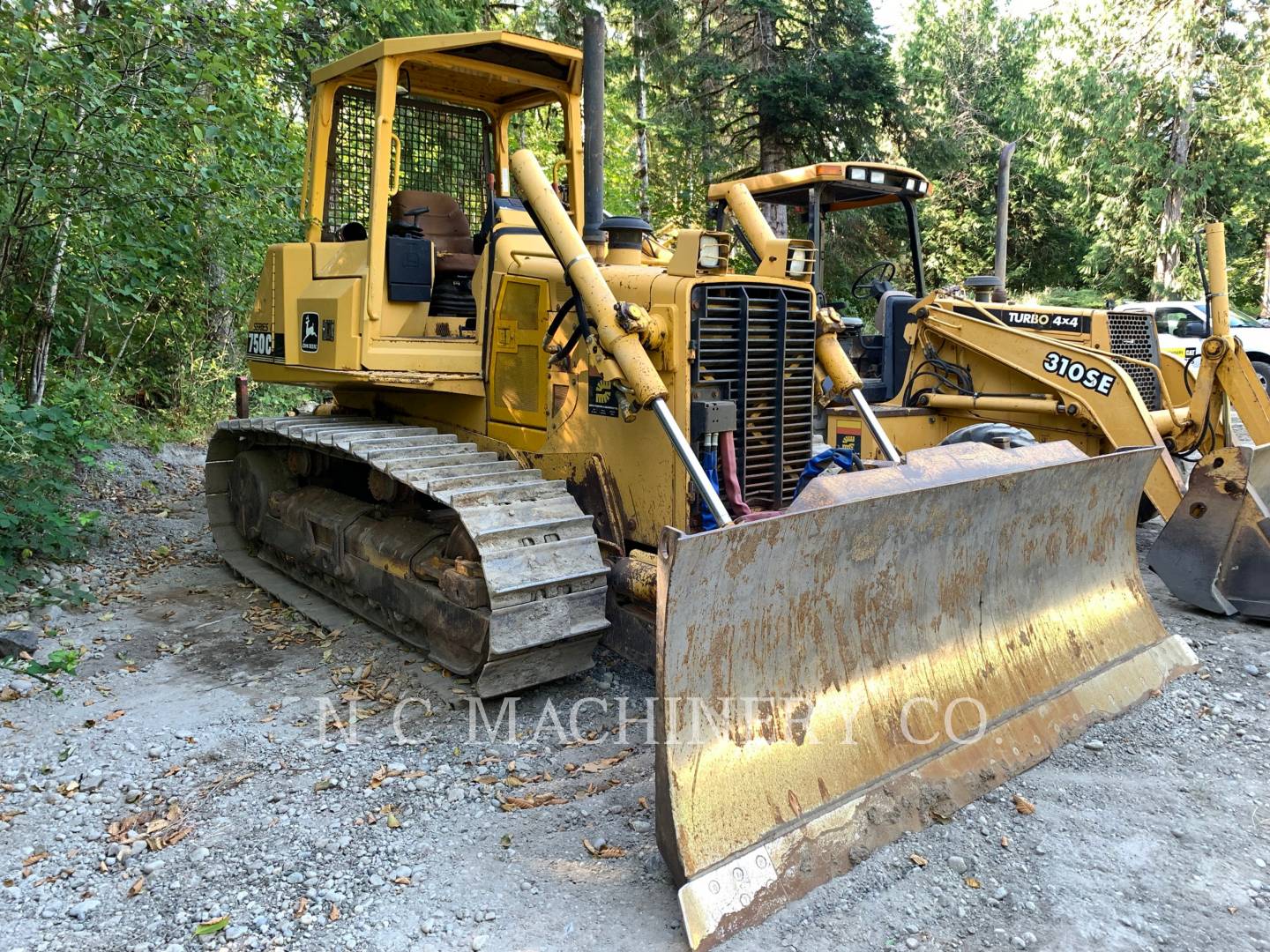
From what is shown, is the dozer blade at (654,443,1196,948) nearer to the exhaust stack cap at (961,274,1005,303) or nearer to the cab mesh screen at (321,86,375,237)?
the cab mesh screen at (321,86,375,237)

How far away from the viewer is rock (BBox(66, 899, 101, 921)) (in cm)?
284

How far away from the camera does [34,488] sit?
607 centimetres

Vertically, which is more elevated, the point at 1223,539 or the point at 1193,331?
the point at 1193,331

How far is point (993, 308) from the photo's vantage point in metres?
7.87

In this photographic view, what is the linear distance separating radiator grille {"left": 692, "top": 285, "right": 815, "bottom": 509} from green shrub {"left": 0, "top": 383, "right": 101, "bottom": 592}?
413cm

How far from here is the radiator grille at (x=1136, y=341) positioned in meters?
7.31

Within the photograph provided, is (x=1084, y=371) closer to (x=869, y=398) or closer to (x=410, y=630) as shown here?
(x=869, y=398)

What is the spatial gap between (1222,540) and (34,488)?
7.10m

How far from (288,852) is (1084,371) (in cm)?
593

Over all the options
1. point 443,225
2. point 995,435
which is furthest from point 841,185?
point 443,225

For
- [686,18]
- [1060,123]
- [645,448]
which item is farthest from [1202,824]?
[1060,123]

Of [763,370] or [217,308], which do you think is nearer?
[763,370]

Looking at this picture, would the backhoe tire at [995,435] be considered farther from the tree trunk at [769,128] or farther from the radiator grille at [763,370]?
the tree trunk at [769,128]

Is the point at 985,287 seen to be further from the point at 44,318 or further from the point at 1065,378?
the point at 44,318
